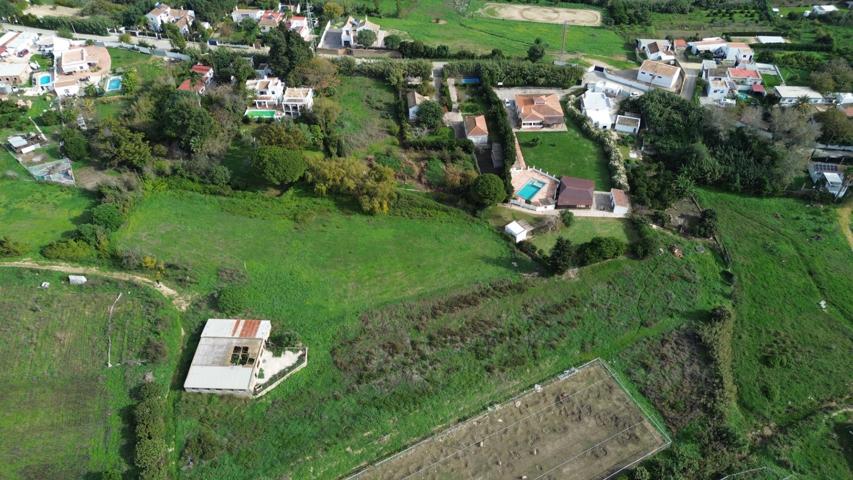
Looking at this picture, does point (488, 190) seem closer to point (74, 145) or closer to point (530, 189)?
point (530, 189)

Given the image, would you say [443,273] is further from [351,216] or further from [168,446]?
[168,446]

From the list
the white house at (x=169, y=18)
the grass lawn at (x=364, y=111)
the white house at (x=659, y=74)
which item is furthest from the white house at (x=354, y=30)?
the white house at (x=659, y=74)

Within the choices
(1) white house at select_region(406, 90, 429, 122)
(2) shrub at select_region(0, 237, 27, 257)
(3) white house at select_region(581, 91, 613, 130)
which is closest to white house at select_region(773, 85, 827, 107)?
(3) white house at select_region(581, 91, 613, 130)

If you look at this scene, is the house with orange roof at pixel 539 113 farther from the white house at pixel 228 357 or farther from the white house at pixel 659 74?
the white house at pixel 228 357

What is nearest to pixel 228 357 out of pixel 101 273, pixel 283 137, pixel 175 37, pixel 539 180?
pixel 101 273

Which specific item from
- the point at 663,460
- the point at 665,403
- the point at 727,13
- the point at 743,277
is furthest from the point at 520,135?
the point at 727,13

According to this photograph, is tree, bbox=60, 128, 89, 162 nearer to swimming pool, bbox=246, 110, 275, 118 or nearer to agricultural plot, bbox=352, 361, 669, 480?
swimming pool, bbox=246, 110, 275, 118
